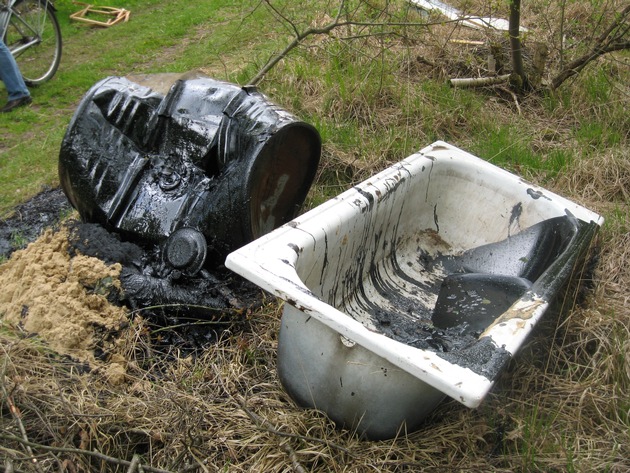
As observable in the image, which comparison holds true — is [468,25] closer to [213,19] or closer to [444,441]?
[213,19]

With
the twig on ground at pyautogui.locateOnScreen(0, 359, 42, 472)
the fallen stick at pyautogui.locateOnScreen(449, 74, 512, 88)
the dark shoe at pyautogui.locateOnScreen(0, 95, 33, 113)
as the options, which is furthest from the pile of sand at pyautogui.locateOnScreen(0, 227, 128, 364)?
the fallen stick at pyautogui.locateOnScreen(449, 74, 512, 88)

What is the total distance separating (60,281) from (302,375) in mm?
1131

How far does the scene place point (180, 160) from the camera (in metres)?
2.68

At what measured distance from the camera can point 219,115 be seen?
2.60 metres

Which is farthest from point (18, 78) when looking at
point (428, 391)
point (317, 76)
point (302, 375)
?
point (428, 391)

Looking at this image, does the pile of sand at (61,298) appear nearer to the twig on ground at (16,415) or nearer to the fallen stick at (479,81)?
the twig on ground at (16,415)

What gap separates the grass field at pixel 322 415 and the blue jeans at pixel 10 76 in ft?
0.96

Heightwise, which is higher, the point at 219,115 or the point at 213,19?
the point at 219,115

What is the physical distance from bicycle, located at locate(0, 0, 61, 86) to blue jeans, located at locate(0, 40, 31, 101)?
34 cm

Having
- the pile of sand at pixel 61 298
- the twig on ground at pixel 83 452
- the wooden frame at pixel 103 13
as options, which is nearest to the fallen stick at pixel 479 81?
the pile of sand at pixel 61 298

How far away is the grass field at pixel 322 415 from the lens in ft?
6.35

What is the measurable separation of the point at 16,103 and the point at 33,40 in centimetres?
92

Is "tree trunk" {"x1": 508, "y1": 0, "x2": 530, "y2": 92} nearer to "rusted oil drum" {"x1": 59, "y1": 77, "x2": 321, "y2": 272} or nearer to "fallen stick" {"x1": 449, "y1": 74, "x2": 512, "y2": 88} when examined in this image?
"fallen stick" {"x1": 449, "y1": 74, "x2": 512, "y2": 88}

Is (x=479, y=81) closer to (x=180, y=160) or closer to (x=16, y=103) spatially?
(x=180, y=160)
